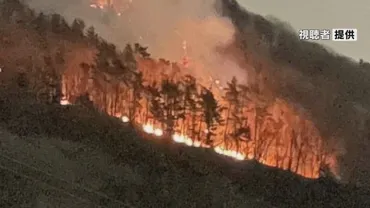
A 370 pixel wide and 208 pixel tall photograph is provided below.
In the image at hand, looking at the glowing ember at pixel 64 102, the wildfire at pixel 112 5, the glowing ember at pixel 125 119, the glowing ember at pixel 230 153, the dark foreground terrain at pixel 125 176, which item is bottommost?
the dark foreground terrain at pixel 125 176

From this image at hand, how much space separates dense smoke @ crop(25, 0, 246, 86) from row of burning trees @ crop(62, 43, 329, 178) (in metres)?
0.04

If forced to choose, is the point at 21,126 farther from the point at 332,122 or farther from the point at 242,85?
the point at 332,122

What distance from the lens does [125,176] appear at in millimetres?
1185

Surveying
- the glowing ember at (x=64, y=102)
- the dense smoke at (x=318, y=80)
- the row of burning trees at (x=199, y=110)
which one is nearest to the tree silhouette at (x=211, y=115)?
the row of burning trees at (x=199, y=110)

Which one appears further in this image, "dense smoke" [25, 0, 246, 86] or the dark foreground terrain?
"dense smoke" [25, 0, 246, 86]

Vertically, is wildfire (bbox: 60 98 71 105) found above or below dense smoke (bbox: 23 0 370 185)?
below

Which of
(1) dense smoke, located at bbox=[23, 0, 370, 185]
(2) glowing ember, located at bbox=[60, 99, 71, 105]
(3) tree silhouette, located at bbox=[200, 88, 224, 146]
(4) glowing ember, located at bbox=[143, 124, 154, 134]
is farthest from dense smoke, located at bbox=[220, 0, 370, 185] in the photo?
(2) glowing ember, located at bbox=[60, 99, 71, 105]

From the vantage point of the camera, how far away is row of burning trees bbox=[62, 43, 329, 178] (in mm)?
1233

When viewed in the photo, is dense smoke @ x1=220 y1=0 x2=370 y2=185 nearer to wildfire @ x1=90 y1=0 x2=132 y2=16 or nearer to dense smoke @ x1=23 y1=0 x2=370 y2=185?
dense smoke @ x1=23 y1=0 x2=370 y2=185

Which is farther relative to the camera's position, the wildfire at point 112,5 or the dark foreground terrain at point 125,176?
the wildfire at point 112,5

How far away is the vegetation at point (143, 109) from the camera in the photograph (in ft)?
3.92

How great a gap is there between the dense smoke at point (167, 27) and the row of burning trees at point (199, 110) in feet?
0.13

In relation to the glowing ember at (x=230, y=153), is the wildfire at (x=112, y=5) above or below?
above

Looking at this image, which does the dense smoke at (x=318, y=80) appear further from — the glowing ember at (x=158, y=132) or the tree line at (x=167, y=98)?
the glowing ember at (x=158, y=132)
